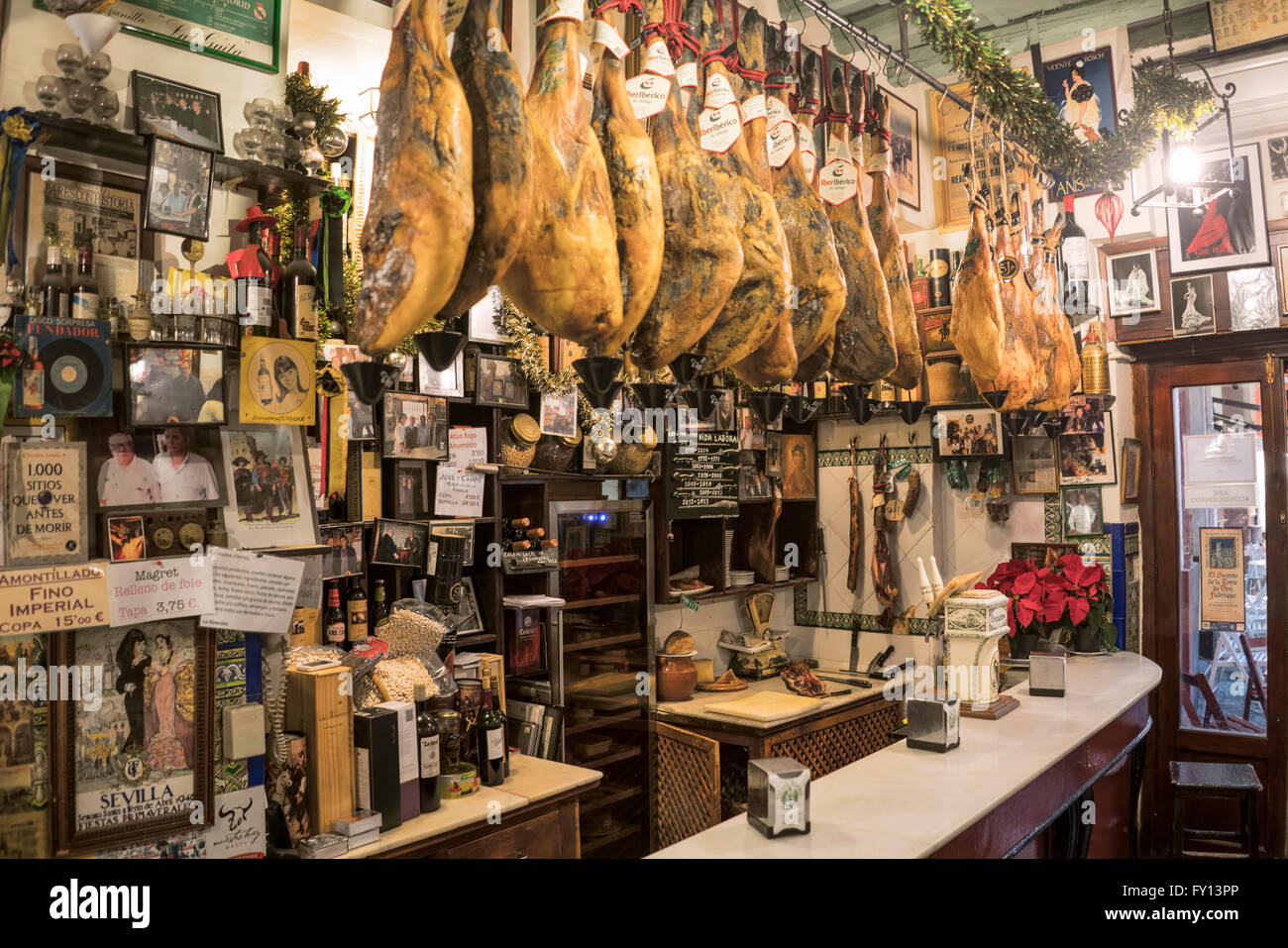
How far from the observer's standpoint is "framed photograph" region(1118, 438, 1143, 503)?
4.77 m

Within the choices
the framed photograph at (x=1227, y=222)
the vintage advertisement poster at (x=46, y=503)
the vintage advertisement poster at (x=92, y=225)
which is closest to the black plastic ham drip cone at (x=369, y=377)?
the vintage advertisement poster at (x=46, y=503)

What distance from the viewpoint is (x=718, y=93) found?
1.69m

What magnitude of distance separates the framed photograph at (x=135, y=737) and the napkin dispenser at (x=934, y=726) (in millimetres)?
2039

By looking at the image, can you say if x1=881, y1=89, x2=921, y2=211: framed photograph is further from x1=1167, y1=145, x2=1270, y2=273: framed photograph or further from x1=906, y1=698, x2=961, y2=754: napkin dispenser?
x1=906, y1=698, x2=961, y2=754: napkin dispenser

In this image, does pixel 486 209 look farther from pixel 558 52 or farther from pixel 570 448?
pixel 570 448

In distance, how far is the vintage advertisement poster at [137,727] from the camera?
78.9 inches

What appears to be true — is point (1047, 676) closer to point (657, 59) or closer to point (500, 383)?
point (500, 383)

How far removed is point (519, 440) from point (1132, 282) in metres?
3.47

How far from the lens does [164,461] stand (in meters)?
2.19

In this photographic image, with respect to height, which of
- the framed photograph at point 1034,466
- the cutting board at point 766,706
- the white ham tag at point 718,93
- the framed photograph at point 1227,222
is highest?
the framed photograph at point 1227,222

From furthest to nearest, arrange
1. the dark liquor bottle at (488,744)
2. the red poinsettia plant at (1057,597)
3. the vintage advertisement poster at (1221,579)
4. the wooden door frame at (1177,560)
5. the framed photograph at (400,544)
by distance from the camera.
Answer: the vintage advertisement poster at (1221,579), the wooden door frame at (1177,560), the red poinsettia plant at (1057,597), the framed photograph at (400,544), the dark liquor bottle at (488,744)

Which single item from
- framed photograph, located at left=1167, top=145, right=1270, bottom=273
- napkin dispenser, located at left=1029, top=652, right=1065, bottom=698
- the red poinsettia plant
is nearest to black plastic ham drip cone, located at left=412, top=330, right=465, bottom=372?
napkin dispenser, located at left=1029, top=652, right=1065, bottom=698

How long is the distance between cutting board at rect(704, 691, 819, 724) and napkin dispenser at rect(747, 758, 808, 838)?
7.36ft

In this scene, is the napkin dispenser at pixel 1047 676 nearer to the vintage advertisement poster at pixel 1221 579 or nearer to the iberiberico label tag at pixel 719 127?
the vintage advertisement poster at pixel 1221 579
